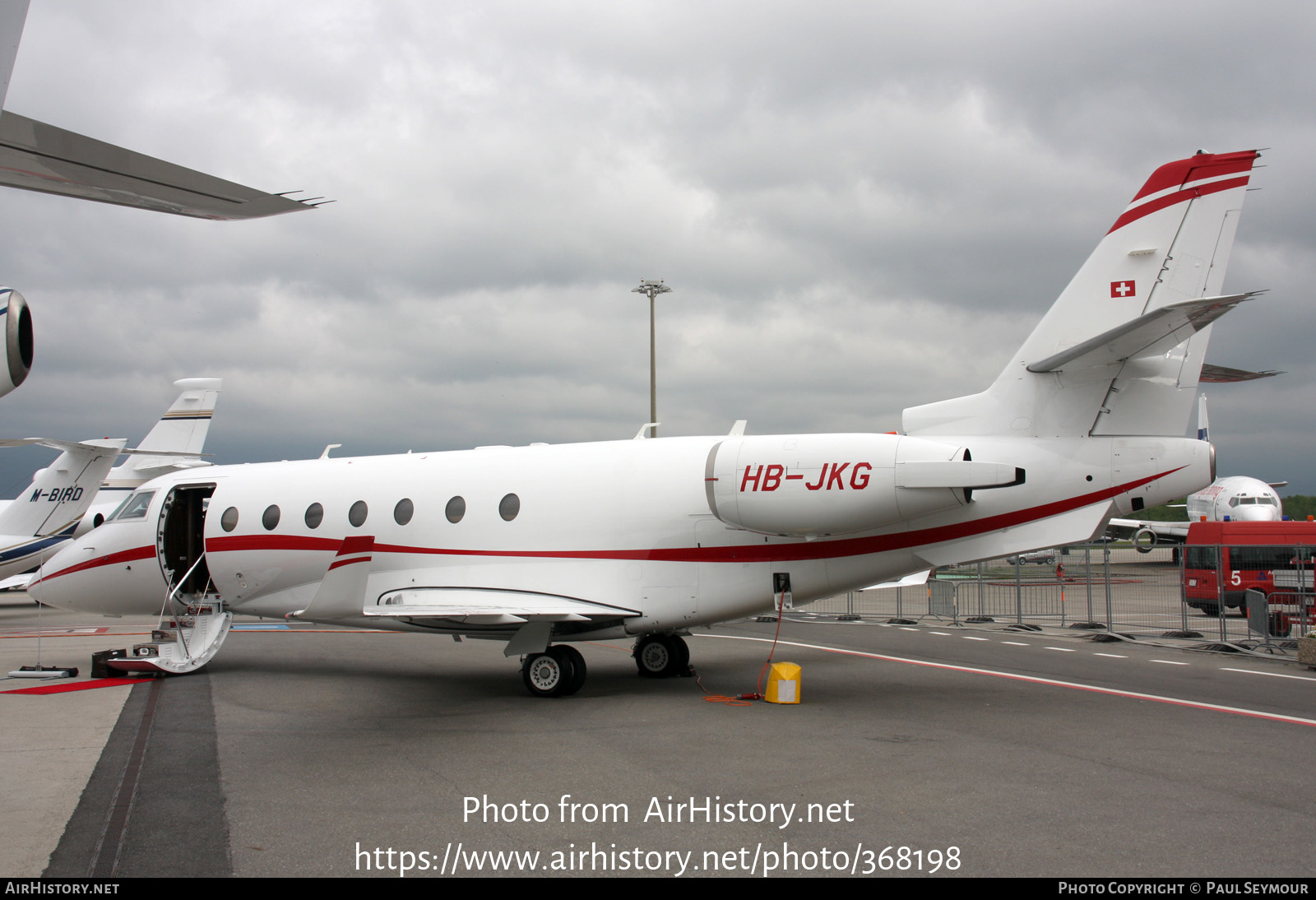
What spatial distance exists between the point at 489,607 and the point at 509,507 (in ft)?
4.87

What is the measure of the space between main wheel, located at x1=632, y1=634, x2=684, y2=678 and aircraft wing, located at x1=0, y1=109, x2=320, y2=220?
28.7ft

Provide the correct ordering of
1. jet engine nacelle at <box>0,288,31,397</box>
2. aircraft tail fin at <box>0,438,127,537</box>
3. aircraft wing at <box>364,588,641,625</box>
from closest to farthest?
jet engine nacelle at <box>0,288,31,397</box> → aircraft wing at <box>364,588,641,625</box> → aircraft tail fin at <box>0,438,127,537</box>

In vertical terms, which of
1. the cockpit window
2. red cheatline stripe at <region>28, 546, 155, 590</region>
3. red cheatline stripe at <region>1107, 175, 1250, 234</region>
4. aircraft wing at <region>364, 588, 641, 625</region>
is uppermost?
red cheatline stripe at <region>1107, 175, 1250, 234</region>

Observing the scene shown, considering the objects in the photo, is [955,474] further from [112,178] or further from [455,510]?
[112,178]

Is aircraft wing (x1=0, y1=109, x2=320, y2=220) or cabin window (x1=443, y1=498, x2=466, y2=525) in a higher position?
aircraft wing (x1=0, y1=109, x2=320, y2=220)

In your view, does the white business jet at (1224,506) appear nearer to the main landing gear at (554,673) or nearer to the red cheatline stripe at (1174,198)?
the red cheatline stripe at (1174,198)

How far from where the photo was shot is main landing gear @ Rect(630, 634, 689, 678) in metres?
12.6

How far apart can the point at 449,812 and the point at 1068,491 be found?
291 inches

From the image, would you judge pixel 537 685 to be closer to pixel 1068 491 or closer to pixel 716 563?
pixel 716 563

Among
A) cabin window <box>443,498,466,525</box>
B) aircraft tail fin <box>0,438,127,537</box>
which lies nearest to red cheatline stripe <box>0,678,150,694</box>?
cabin window <box>443,498,466,525</box>

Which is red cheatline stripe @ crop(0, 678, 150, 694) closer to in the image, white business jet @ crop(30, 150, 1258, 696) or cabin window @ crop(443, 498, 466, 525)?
white business jet @ crop(30, 150, 1258, 696)

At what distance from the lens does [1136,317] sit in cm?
959

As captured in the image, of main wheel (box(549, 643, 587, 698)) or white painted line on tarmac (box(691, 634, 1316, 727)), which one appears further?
main wheel (box(549, 643, 587, 698))

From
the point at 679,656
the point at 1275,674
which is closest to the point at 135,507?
the point at 679,656
